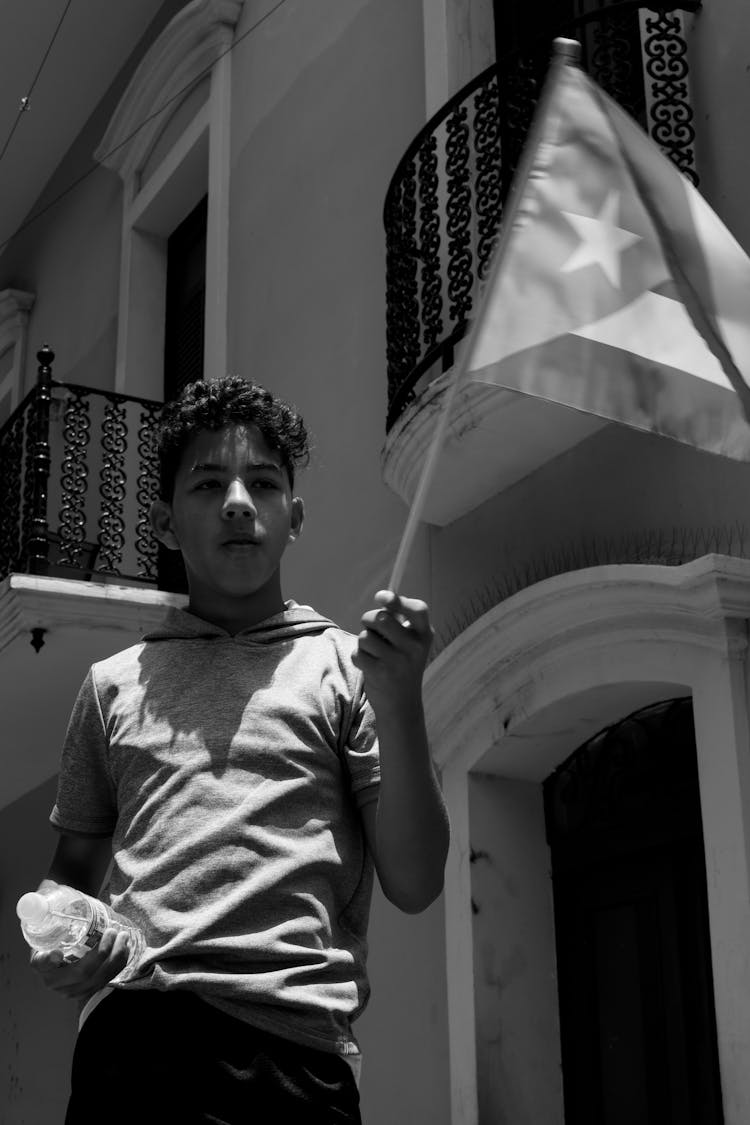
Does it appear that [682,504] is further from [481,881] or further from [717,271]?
[717,271]

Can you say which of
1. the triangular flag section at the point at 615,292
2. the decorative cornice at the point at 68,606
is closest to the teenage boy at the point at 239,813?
the triangular flag section at the point at 615,292

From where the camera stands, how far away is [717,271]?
10.1 ft

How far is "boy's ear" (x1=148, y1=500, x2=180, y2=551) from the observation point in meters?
2.88

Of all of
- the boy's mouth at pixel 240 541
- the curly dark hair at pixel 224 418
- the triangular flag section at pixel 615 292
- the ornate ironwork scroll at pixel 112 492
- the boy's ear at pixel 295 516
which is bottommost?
the boy's mouth at pixel 240 541

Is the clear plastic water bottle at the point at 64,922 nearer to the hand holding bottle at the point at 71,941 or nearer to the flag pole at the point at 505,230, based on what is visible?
the hand holding bottle at the point at 71,941

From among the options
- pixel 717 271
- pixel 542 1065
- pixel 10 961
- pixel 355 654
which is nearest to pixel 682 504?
pixel 542 1065

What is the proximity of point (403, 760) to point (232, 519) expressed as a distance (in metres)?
0.54

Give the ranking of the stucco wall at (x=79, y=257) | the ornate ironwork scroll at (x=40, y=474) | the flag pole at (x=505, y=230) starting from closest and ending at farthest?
the flag pole at (x=505, y=230) < the ornate ironwork scroll at (x=40, y=474) < the stucco wall at (x=79, y=257)

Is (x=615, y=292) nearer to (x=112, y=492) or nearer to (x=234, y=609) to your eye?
(x=234, y=609)

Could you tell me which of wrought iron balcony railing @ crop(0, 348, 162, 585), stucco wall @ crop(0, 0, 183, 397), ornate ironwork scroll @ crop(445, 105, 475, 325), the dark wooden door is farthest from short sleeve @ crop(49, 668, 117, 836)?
stucco wall @ crop(0, 0, 183, 397)

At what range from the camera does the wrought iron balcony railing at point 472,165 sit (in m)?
6.38

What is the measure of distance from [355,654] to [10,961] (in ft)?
32.5

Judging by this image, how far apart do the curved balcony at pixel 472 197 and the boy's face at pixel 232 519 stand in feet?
11.7

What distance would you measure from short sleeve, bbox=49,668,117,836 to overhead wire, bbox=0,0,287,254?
8119 mm
